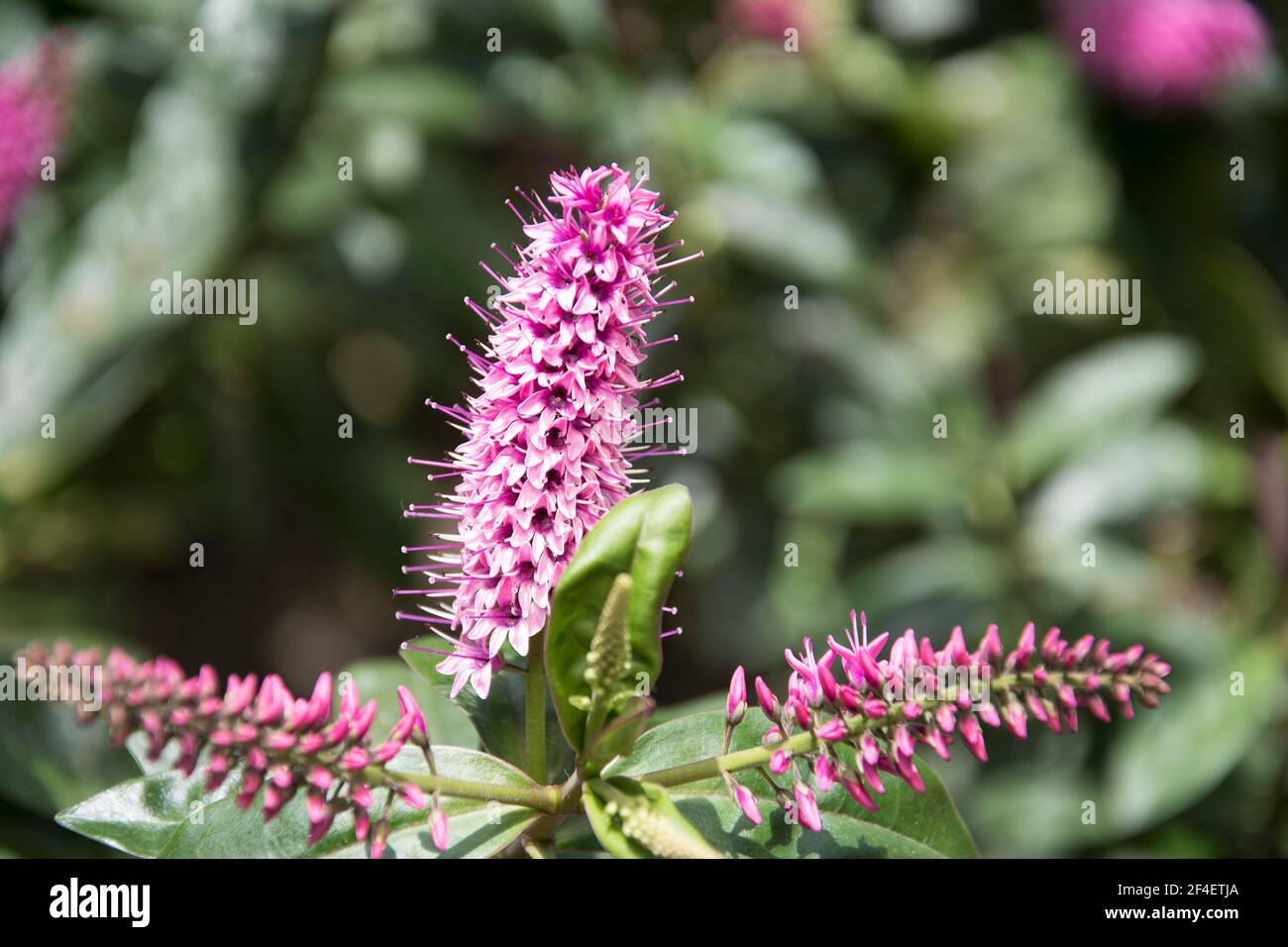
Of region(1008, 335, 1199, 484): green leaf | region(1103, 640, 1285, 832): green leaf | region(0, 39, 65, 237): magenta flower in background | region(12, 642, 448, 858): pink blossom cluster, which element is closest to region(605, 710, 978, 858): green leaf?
region(12, 642, 448, 858): pink blossom cluster

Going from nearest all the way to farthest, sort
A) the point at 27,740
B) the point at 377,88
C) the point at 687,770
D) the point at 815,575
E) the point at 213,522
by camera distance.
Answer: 1. the point at 687,770
2. the point at 27,740
3. the point at 377,88
4. the point at 815,575
5. the point at 213,522

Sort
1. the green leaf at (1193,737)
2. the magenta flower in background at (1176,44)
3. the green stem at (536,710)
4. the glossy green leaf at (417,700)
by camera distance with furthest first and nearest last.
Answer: the magenta flower in background at (1176,44) → the green leaf at (1193,737) → the glossy green leaf at (417,700) → the green stem at (536,710)

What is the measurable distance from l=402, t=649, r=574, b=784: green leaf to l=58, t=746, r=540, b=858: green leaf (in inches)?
4.5

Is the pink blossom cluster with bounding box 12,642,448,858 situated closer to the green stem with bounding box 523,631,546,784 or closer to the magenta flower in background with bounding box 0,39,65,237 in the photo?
the green stem with bounding box 523,631,546,784

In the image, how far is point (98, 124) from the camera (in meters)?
2.76

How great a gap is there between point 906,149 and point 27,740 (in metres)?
2.49

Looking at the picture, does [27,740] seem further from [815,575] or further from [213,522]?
[815,575]

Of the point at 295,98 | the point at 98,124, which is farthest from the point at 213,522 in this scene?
the point at 295,98

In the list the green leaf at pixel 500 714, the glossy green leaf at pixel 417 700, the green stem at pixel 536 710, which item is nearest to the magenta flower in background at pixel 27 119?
the glossy green leaf at pixel 417 700

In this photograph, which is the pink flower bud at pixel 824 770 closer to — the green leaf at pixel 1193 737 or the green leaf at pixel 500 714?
the green leaf at pixel 500 714

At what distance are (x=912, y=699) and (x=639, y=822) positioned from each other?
0.25 meters

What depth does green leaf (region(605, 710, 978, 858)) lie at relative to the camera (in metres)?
1.10

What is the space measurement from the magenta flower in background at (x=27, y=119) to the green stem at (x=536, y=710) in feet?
6.22

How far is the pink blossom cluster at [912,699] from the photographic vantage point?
3.22 ft
